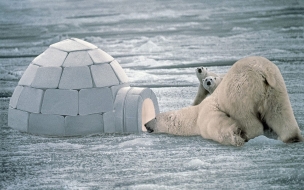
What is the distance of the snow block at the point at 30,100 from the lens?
399cm

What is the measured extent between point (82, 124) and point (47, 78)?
46 cm

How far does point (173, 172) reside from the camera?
3264 mm

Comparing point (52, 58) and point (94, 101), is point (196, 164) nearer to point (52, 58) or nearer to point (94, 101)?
point (94, 101)

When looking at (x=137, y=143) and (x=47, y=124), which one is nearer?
(x=137, y=143)

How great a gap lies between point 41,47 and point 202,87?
5122 millimetres

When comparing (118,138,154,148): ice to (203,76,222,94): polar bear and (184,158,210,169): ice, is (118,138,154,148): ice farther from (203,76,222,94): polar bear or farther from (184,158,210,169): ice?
(203,76,222,94): polar bear

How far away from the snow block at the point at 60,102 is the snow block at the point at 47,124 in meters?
0.05

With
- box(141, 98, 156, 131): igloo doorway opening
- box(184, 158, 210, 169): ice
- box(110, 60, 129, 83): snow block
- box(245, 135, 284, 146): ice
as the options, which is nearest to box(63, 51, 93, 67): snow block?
box(110, 60, 129, 83): snow block

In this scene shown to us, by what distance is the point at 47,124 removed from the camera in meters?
3.96

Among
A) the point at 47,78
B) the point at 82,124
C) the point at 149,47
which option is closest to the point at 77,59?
the point at 47,78

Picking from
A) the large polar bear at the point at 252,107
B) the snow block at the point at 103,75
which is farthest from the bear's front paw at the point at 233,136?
the snow block at the point at 103,75

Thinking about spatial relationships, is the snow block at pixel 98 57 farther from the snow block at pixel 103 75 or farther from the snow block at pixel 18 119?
the snow block at pixel 18 119

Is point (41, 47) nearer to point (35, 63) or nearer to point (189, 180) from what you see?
point (35, 63)

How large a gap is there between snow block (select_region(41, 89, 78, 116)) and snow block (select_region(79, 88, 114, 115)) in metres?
0.05
